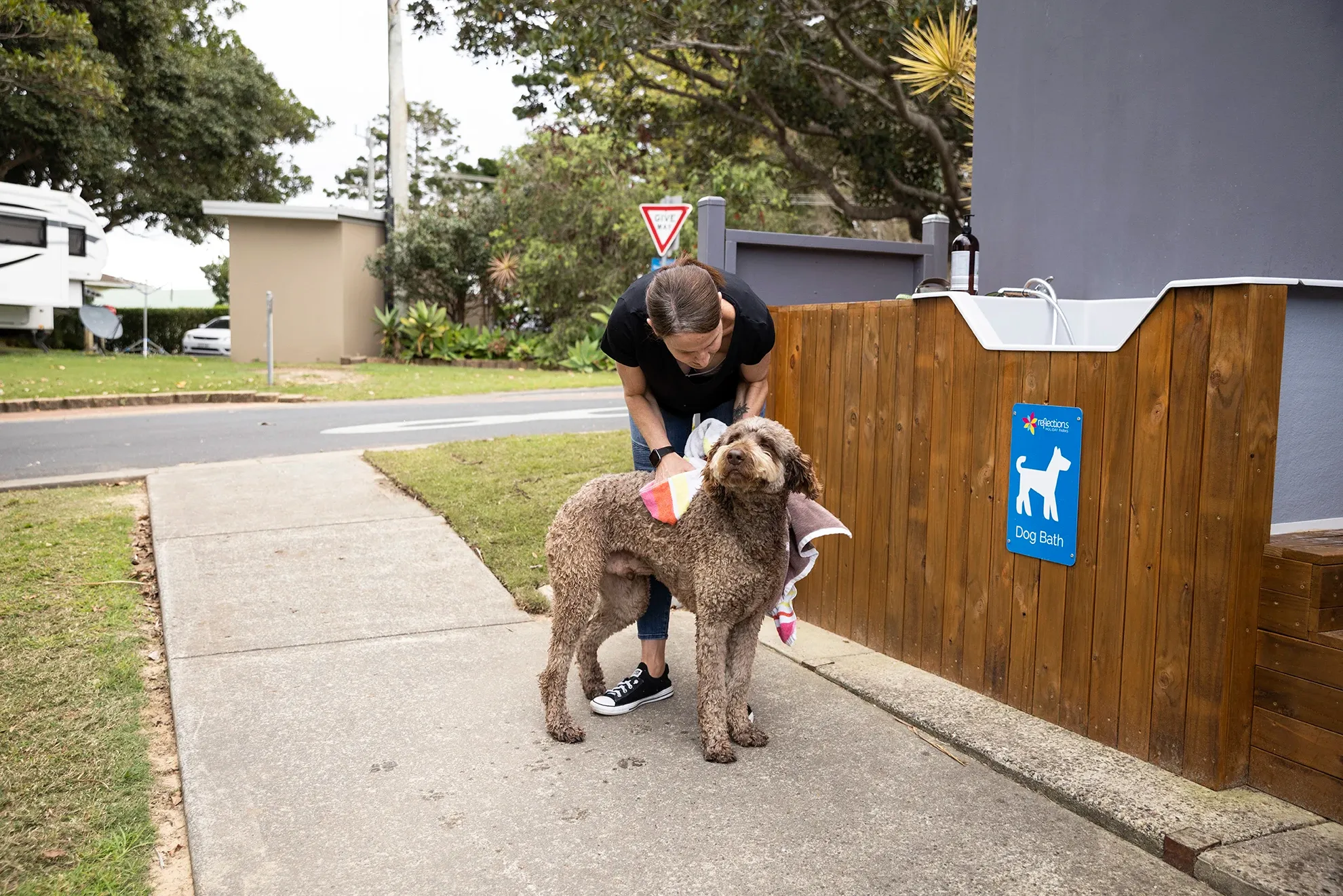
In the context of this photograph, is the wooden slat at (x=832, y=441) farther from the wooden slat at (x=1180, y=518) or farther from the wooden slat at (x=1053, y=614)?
the wooden slat at (x=1180, y=518)

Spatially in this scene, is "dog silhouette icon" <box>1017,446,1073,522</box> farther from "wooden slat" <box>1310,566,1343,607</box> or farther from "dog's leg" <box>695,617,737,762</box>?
"dog's leg" <box>695,617,737,762</box>

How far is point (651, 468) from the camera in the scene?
157 inches

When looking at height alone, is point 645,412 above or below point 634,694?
above

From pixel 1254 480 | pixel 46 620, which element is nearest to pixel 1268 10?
pixel 1254 480

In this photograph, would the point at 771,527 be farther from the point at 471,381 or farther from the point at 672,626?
the point at 471,381

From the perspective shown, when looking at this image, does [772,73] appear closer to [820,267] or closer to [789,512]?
[820,267]

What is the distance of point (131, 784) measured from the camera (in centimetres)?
323

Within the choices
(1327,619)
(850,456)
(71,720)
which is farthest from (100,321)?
(1327,619)

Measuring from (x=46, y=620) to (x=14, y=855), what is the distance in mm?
2240

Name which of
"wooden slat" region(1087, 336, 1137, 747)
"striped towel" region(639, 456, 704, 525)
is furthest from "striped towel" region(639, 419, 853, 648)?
"wooden slat" region(1087, 336, 1137, 747)

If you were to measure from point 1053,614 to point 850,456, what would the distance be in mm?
1314

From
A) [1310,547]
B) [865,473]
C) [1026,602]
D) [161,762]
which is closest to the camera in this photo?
[1310,547]

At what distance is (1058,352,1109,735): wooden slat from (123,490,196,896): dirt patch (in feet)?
9.24

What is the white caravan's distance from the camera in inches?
804
